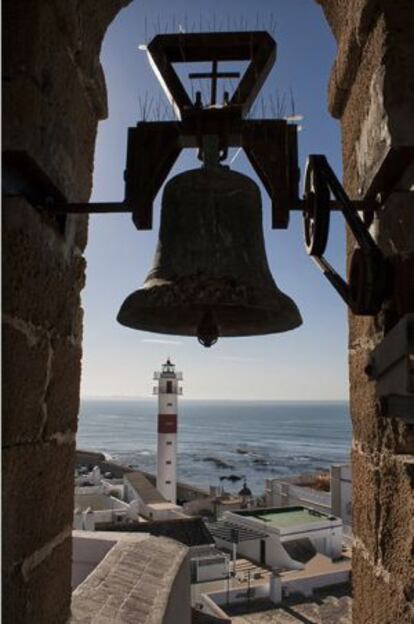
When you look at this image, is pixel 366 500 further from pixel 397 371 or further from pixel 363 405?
pixel 397 371

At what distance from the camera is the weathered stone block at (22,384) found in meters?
1.56

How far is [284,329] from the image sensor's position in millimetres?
2391

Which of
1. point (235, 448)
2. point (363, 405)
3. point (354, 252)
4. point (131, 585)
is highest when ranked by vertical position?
point (354, 252)

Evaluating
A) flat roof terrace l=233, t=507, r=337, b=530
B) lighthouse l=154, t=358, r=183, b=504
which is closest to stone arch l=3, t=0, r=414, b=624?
flat roof terrace l=233, t=507, r=337, b=530

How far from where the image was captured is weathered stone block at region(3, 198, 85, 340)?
1.60 metres

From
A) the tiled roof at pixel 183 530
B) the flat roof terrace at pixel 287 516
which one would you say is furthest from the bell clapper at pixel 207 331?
the flat roof terrace at pixel 287 516

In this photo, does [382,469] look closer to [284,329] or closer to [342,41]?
[284,329]

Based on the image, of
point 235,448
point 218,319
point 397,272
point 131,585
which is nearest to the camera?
point 397,272

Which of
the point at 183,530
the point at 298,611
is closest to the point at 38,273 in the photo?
the point at 298,611

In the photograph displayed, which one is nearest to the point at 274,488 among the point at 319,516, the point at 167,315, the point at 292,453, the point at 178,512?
the point at 319,516

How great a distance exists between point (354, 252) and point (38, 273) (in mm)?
973

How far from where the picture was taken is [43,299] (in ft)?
5.95

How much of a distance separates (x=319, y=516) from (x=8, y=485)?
2280cm

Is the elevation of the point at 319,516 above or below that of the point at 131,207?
below
